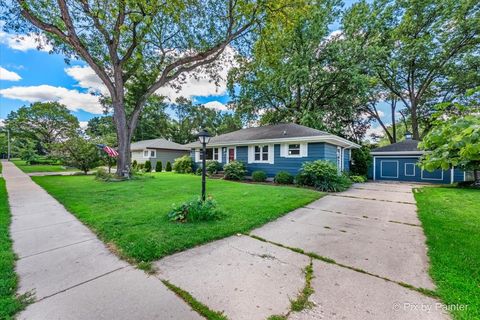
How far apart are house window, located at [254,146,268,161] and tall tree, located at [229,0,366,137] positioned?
4.94 meters

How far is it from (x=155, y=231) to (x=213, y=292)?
6.58 ft

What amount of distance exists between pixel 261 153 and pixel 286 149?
5.80 feet

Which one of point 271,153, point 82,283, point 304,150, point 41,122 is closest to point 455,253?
point 82,283

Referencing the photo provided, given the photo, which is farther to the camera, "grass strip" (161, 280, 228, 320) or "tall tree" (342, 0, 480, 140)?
"tall tree" (342, 0, 480, 140)

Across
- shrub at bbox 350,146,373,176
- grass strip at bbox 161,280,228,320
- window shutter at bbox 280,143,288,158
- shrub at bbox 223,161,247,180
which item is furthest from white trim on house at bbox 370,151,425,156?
grass strip at bbox 161,280,228,320

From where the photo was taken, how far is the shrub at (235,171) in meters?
12.7

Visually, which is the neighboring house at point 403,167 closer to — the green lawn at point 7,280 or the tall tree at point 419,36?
the tall tree at point 419,36

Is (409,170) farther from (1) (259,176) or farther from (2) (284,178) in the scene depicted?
(1) (259,176)

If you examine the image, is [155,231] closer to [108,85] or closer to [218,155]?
[108,85]

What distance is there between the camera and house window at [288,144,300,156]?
11430 millimetres

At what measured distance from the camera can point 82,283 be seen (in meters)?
2.31

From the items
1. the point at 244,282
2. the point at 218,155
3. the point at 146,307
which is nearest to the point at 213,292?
the point at 244,282

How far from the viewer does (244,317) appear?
5.98ft

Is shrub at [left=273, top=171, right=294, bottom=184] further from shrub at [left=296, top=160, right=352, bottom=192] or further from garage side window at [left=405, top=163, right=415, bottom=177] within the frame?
garage side window at [left=405, top=163, right=415, bottom=177]
